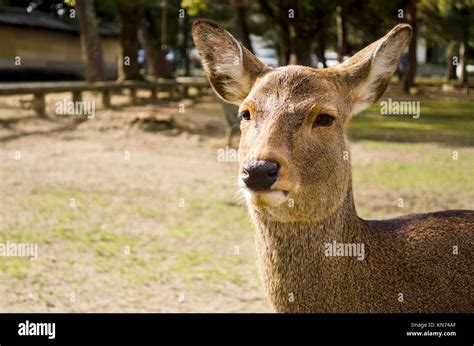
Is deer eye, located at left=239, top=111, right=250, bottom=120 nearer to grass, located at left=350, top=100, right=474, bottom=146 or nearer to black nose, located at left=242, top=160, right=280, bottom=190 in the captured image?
black nose, located at left=242, top=160, right=280, bottom=190

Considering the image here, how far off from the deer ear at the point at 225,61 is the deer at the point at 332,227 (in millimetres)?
20

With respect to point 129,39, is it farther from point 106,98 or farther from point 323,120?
point 323,120

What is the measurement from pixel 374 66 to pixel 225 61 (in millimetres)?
785

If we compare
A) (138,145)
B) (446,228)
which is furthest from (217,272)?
(138,145)

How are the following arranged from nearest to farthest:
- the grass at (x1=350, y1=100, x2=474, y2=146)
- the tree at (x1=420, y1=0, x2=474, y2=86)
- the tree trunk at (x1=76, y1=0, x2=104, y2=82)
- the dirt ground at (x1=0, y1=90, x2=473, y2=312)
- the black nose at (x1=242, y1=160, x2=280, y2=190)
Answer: the black nose at (x1=242, y1=160, x2=280, y2=190) < the dirt ground at (x1=0, y1=90, x2=473, y2=312) < the grass at (x1=350, y1=100, x2=474, y2=146) < the tree trunk at (x1=76, y1=0, x2=104, y2=82) < the tree at (x1=420, y1=0, x2=474, y2=86)

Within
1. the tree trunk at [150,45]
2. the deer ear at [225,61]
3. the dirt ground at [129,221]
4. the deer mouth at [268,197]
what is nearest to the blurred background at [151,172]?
the dirt ground at [129,221]

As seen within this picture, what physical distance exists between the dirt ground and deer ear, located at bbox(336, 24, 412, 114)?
7.93 ft

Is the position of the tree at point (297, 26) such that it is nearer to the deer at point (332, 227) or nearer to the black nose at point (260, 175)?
the deer at point (332, 227)

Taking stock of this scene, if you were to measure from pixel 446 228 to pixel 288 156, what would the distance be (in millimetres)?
1008

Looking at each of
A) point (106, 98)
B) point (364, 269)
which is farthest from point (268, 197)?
point (106, 98)

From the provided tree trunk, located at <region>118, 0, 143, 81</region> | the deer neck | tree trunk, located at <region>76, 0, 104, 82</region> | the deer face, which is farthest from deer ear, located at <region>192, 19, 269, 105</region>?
tree trunk, located at <region>118, 0, 143, 81</region>

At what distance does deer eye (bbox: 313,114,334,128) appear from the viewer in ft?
11.7

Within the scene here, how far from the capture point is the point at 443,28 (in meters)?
30.0
